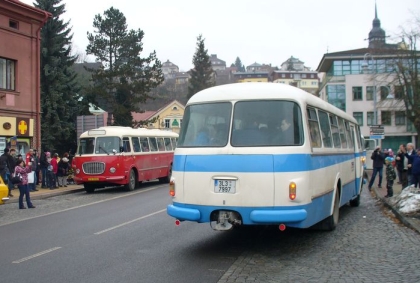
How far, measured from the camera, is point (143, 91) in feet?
152

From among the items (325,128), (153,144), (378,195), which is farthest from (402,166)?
(153,144)

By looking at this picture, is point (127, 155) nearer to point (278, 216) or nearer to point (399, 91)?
point (278, 216)

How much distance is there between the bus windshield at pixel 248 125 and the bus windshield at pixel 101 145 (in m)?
13.0

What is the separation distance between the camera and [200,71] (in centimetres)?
8625

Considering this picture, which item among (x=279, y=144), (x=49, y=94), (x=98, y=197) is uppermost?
(x=49, y=94)

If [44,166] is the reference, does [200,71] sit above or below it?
above

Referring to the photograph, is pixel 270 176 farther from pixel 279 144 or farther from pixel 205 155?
pixel 205 155

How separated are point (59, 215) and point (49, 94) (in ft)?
76.0

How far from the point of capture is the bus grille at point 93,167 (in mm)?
20984

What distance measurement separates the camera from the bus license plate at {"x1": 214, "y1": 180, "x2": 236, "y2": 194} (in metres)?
7.95

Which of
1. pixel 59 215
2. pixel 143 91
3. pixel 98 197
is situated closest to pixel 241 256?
pixel 59 215

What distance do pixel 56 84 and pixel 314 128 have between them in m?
30.0

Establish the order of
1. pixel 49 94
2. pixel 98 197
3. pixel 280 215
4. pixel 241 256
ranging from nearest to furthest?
pixel 280 215 < pixel 241 256 < pixel 98 197 < pixel 49 94

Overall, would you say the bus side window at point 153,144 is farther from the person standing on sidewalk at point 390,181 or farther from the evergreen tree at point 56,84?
the evergreen tree at point 56,84
